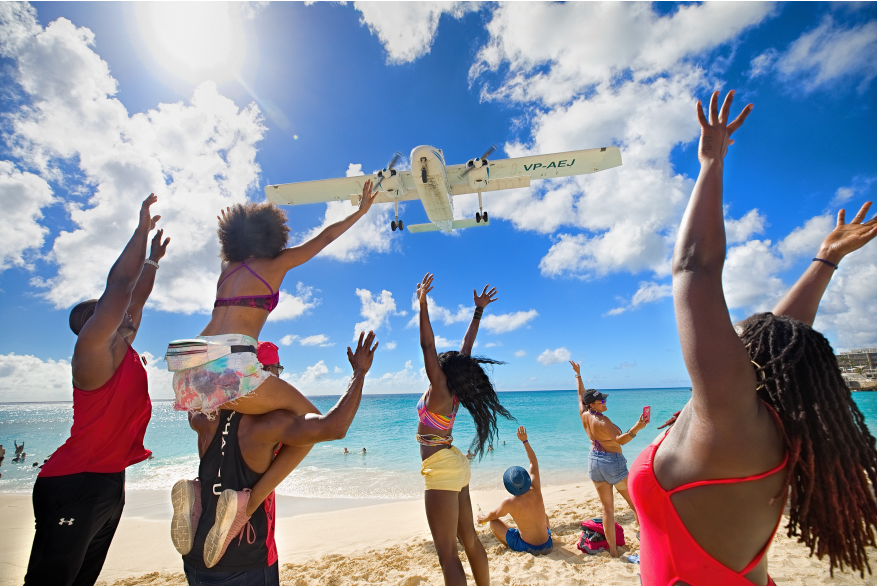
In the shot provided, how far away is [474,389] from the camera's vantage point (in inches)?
140

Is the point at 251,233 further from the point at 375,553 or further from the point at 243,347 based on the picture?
the point at 375,553

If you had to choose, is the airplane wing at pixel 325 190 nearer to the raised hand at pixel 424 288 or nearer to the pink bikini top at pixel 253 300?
the raised hand at pixel 424 288

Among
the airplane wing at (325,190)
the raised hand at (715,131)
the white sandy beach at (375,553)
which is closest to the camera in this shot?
the raised hand at (715,131)

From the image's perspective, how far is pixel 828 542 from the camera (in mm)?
1256

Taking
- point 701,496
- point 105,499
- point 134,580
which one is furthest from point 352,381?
point 134,580

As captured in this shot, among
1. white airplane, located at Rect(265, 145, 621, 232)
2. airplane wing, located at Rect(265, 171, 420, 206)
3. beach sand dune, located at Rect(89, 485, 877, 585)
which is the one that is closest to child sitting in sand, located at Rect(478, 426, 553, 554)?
beach sand dune, located at Rect(89, 485, 877, 585)

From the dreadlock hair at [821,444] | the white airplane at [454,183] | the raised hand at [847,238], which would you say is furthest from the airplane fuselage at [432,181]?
the dreadlock hair at [821,444]

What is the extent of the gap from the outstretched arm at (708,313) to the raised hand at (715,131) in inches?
1.4

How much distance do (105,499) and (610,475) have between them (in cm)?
514

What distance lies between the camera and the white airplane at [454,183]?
1512 centimetres

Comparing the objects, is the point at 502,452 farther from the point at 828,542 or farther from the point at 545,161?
the point at 828,542

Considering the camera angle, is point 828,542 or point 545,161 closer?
point 828,542

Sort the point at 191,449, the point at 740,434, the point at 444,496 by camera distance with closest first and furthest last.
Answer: the point at 740,434, the point at 444,496, the point at 191,449

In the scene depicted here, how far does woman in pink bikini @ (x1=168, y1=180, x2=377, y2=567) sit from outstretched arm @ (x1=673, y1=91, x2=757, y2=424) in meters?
1.97
